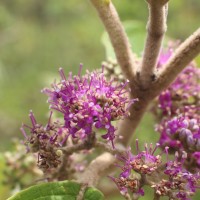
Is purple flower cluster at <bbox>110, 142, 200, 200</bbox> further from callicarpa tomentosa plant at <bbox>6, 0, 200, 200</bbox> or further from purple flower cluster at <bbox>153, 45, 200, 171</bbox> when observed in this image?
purple flower cluster at <bbox>153, 45, 200, 171</bbox>

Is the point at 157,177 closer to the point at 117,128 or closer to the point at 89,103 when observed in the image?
the point at 117,128

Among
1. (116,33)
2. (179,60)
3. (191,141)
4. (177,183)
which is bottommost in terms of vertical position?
(177,183)

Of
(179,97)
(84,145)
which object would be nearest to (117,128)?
(84,145)

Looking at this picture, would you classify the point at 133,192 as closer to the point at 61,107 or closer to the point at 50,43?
the point at 61,107

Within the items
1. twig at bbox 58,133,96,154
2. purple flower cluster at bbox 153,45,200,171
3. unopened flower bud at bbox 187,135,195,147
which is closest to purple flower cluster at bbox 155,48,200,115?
purple flower cluster at bbox 153,45,200,171

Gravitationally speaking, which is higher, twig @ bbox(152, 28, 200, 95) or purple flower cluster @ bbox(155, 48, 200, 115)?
purple flower cluster @ bbox(155, 48, 200, 115)

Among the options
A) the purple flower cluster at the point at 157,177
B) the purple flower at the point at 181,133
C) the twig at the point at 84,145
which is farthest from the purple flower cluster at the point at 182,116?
the twig at the point at 84,145

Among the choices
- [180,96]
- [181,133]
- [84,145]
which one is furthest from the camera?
[180,96]

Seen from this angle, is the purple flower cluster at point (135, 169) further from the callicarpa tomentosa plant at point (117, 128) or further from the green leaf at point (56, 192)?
the green leaf at point (56, 192)
